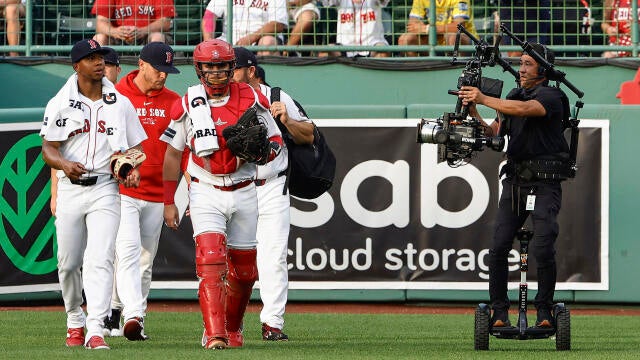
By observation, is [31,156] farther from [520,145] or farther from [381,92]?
[520,145]

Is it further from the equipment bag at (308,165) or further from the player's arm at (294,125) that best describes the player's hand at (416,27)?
the player's arm at (294,125)

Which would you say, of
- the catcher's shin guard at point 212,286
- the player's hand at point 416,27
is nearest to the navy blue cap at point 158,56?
the catcher's shin guard at point 212,286

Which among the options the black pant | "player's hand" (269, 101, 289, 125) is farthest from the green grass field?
"player's hand" (269, 101, 289, 125)

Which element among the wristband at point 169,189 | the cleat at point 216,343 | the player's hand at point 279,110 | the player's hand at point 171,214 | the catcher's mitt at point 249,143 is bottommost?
the cleat at point 216,343

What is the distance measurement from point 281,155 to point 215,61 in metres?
1.32

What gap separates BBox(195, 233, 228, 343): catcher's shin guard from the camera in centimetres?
859

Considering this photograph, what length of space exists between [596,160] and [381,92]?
2.43 metres

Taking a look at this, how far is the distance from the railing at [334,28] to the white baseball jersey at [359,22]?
7cm

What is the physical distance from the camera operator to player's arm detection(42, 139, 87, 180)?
104 inches

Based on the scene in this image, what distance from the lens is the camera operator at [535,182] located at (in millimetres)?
9141

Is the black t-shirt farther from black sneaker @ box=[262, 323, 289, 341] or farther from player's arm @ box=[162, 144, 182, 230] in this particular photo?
player's arm @ box=[162, 144, 182, 230]

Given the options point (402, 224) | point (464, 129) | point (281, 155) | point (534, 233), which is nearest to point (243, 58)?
point (281, 155)

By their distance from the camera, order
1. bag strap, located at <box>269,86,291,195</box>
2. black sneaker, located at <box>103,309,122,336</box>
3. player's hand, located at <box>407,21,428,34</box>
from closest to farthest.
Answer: bag strap, located at <box>269,86,291,195</box>, black sneaker, located at <box>103,309,122,336</box>, player's hand, located at <box>407,21,428,34</box>

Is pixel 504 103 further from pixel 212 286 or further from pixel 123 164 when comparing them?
pixel 123 164
